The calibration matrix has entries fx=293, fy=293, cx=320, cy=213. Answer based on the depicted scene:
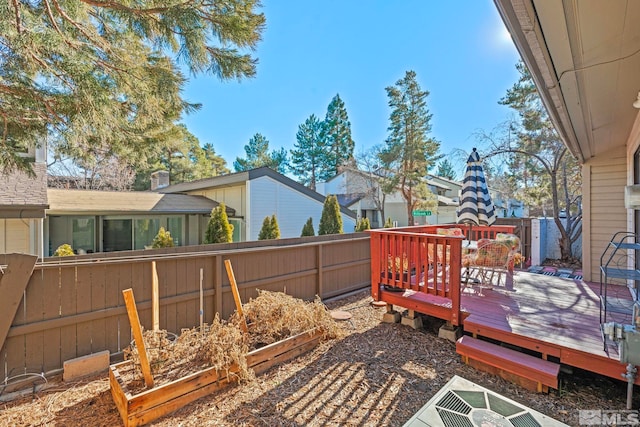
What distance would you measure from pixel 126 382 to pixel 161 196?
36.8 feet

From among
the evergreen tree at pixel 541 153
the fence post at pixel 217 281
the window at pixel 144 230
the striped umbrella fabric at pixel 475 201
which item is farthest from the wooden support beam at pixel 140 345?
the window at pixel 144 230

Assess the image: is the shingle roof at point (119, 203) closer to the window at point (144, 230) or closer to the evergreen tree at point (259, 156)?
the window at point (144, 230)

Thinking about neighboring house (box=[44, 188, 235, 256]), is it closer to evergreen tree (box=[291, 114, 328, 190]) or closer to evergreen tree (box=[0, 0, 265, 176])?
evergreen tree (box=[0, 0, 265, 176])

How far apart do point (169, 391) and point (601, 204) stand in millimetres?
7642

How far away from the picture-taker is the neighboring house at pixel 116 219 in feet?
31.6

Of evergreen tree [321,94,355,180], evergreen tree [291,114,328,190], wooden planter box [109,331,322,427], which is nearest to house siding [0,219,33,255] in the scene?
wooden planter box [109,331,322,427]

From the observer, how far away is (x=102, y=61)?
10.5 ft

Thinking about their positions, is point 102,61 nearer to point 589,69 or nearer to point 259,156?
point 589,69

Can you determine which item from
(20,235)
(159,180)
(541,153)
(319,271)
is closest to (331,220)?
(319,271)

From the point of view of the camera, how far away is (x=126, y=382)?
8.54ft

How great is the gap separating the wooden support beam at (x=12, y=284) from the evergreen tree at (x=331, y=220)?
28.9 feet

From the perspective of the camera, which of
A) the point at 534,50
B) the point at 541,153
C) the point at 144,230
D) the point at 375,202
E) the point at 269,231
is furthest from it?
the point at 375,202

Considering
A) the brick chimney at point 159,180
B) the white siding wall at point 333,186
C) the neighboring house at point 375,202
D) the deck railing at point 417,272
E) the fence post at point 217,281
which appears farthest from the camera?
the white siding wall at point 333,186

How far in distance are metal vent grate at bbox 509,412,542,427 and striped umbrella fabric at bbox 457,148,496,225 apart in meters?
3.72
